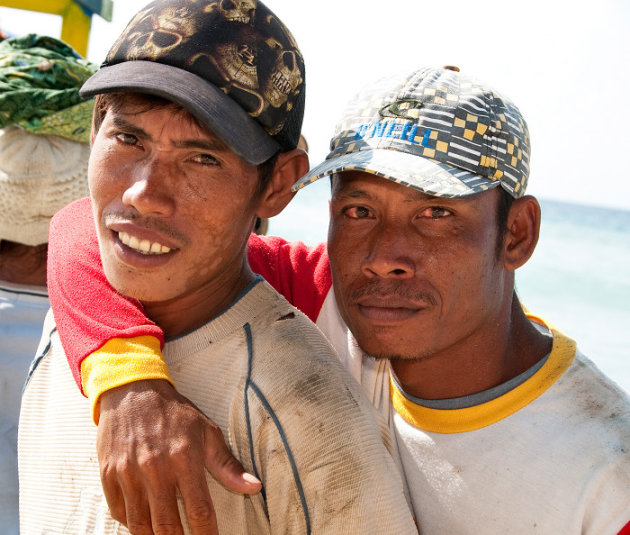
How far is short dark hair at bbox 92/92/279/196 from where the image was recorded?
1.59 metres

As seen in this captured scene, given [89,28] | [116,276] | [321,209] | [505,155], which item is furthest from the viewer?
[321,209]

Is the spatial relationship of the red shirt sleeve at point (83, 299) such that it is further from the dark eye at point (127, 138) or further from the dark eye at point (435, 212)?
the dark eye at point (435, 212)

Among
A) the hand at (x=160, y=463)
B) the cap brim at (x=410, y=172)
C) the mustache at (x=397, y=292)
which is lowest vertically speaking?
the hand at (x=160, y=463)

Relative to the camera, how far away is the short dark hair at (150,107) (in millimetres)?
1592

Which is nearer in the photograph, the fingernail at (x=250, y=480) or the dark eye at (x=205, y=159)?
the fingernail at (x=250, y=480)

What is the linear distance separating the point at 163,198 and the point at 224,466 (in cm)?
57

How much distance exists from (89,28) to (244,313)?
243 cm

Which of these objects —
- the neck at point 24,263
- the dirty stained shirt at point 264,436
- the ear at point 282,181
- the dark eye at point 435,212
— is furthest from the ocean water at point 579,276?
the dirty stained shirt at point 264,436

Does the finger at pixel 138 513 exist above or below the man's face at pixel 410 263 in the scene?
below

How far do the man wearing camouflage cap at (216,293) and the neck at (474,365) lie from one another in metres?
0.43

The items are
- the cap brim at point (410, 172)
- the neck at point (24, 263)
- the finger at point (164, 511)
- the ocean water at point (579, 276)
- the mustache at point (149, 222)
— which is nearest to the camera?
the finger at point (164, 511)

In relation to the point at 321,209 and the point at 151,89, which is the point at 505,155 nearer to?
the point at 151,89

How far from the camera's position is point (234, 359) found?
1598mm

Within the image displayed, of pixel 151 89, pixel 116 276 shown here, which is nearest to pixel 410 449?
pixel 116 276
